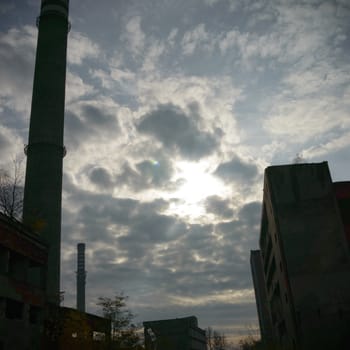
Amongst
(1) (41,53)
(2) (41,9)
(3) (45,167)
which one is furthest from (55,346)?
(2) (41,9)

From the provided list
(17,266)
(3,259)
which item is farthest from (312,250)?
(3,259)

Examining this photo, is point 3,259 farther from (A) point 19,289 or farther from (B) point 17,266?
(B) point 17,266

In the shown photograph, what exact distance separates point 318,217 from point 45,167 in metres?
29.6

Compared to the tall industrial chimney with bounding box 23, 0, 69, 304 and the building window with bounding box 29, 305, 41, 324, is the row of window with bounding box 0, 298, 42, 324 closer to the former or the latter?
the building window with bounding box 29, 305, 41, 324

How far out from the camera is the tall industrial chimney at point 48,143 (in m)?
38.6

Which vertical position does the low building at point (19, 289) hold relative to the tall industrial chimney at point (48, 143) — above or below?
below

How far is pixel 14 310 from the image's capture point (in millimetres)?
26375

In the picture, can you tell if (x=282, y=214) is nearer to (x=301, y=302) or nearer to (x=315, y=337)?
(x=301, y=302)

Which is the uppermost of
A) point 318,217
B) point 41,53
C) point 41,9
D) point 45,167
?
point 41,9

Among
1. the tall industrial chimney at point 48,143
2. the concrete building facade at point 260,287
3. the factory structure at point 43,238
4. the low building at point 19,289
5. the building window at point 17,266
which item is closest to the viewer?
the low building at point 19,289

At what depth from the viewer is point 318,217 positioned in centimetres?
3759

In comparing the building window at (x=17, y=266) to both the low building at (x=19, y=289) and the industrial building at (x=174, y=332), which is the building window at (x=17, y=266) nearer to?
the low building at (x=19, y=289)

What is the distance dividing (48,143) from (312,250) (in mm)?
30347

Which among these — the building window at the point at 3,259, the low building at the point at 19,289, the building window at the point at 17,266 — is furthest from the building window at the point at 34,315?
the building window at the point at 3,259
